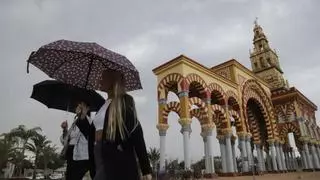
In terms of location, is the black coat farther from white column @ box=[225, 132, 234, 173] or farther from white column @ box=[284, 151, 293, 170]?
white column @ box=[284, 151, 293, 170]

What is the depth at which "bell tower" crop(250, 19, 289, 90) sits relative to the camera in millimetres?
36406

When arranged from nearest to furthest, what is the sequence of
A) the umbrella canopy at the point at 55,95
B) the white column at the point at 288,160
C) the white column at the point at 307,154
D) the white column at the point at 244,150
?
1. the umbrella canopy at the point at 55,95
2. the white column at the point at 244,150
3. the white column at the point at 307,154
4. the white column at the point at 288,160

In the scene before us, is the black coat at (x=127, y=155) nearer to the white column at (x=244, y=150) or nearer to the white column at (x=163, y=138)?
the white column at (x=163, y=138)

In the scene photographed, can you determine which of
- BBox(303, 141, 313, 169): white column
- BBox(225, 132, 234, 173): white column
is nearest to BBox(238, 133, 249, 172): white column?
BBox(225, 132, 234, 173): white column

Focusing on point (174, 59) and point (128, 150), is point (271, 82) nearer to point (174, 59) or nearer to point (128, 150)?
point (174, 59)

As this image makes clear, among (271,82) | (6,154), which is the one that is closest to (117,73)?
(6,154)

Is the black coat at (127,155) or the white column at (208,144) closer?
the black coat at (127,155)

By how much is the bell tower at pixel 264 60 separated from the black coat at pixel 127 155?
1440 inches

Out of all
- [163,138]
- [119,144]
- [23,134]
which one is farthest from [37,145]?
[119,144]

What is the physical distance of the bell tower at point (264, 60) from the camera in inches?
1433

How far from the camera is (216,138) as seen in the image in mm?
20594

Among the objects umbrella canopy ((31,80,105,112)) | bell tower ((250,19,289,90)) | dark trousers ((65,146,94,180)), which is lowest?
dark trousers ((65,146,94,180))

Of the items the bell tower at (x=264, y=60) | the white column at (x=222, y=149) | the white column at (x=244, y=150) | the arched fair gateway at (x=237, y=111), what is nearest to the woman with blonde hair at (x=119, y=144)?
the arched fair gateway at (x=237, y=111)

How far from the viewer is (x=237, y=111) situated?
846 inches
